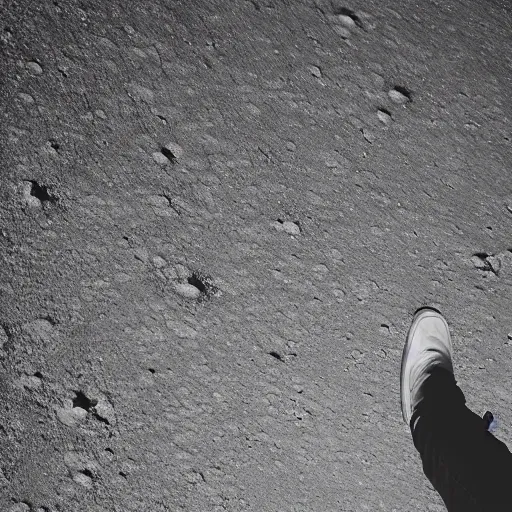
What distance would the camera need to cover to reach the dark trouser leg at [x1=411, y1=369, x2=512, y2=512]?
1.86 m

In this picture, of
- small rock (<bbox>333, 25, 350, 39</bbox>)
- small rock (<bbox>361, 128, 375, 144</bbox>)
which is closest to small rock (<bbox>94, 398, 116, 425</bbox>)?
small rock (<bbox>361, 128, 375, 144</bbox>)

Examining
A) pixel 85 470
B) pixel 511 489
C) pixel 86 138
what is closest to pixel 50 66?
pixel 86 138

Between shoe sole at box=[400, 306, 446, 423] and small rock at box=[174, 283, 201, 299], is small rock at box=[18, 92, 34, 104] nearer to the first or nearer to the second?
small rock at box=[174, 283, 201, 299]

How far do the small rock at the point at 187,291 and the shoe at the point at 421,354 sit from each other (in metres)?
0.81

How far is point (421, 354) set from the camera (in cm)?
225

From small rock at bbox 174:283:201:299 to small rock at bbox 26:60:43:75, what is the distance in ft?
3.10

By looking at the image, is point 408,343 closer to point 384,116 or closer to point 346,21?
point 384,116

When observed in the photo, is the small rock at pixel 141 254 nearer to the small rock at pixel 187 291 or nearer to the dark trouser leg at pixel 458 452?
the small rock at pixel 187 291

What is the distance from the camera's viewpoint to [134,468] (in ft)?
6.34

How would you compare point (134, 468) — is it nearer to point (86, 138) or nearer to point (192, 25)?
point (86, 138)

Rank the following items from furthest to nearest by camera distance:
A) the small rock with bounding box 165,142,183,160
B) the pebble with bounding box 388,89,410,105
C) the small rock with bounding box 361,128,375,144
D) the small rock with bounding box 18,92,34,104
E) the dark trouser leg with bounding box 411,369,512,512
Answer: the pebble with bounding box 388,89,410,105
the small rock with bounding box 361,128,375,144
the small rock with bounding box 165,142,183,160
the small rock with bounding box 18,92,34,104
the dark trouser leg with bounding box 411,369,512,512

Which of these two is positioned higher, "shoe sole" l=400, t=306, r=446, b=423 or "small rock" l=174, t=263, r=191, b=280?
"shoe sole" l=400, t=306, r=446, b=423

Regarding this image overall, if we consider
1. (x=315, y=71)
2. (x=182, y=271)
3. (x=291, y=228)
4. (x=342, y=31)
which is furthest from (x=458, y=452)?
(x=342, y=31)

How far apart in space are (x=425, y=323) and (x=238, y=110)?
44.1 inches
